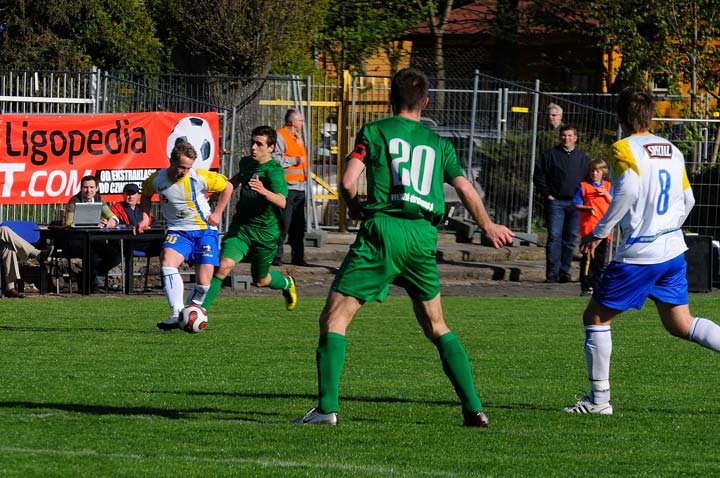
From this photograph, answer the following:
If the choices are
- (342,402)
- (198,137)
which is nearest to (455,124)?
(198,137)

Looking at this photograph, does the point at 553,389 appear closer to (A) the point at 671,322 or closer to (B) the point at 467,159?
(A) the point at 671,322

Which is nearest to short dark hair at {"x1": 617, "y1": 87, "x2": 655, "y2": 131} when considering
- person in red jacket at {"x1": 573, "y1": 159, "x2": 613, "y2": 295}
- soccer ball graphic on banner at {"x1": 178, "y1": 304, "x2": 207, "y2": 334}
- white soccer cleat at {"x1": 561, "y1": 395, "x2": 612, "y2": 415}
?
white soccer cleat at {"x1": 561, "y1": 395, "x2": 612, "y2": 415}

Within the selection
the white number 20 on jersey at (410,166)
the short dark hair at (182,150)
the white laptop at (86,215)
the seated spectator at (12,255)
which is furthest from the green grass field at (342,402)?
the white laptop at (86,215)

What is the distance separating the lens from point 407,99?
26.4 ft

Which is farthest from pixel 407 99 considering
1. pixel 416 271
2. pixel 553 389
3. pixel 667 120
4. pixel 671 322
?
pixel 667 120

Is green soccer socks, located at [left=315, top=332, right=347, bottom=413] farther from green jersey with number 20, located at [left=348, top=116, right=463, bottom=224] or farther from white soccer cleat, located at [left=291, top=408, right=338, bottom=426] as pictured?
green jersey with number 20, located at [left=348, top=116, right=463, bottom=224]

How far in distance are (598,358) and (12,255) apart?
1043 cm

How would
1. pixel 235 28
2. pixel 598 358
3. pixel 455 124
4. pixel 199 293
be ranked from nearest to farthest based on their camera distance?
1. pixel 598 358
2. pixel 199 293
3. pixel 235 28
4. pixel 455 124

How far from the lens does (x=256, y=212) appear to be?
14.2 meters

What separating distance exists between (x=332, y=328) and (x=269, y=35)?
16.4 m

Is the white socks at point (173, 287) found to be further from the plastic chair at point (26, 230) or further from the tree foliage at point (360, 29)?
the tree foliage at point (360, 29)

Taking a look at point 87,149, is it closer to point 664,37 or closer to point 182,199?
point 182,199

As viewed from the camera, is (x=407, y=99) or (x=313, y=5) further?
(x=313, y=5)

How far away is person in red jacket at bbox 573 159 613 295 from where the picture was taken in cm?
1891
